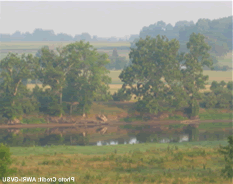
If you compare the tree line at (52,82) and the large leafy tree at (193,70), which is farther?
the large leafy tree at (193,70)

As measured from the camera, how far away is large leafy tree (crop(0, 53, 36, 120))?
51.7 metres

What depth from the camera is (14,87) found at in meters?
53.6

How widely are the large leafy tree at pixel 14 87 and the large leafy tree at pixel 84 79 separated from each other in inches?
224

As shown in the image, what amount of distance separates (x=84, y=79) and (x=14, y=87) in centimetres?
1012

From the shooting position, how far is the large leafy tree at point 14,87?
170 ft

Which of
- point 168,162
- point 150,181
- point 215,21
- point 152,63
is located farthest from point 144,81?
point 215,21

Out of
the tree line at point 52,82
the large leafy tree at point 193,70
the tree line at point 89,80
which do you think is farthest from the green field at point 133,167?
the large leafy tree at point 193,70

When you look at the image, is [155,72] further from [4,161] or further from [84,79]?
[4,161]

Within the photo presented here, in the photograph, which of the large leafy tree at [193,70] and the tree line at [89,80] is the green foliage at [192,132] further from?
the large leafy tree at [193,70]

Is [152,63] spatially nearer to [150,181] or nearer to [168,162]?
[168,162]

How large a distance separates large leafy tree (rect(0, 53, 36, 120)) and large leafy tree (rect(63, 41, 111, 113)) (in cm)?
569

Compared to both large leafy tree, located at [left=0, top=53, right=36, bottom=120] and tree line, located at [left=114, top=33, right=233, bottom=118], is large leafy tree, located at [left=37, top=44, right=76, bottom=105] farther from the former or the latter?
tree line, located at [left=114, top=33, right=233, bottom=118]

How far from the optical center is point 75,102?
181ft

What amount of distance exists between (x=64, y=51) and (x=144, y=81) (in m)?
12.9
